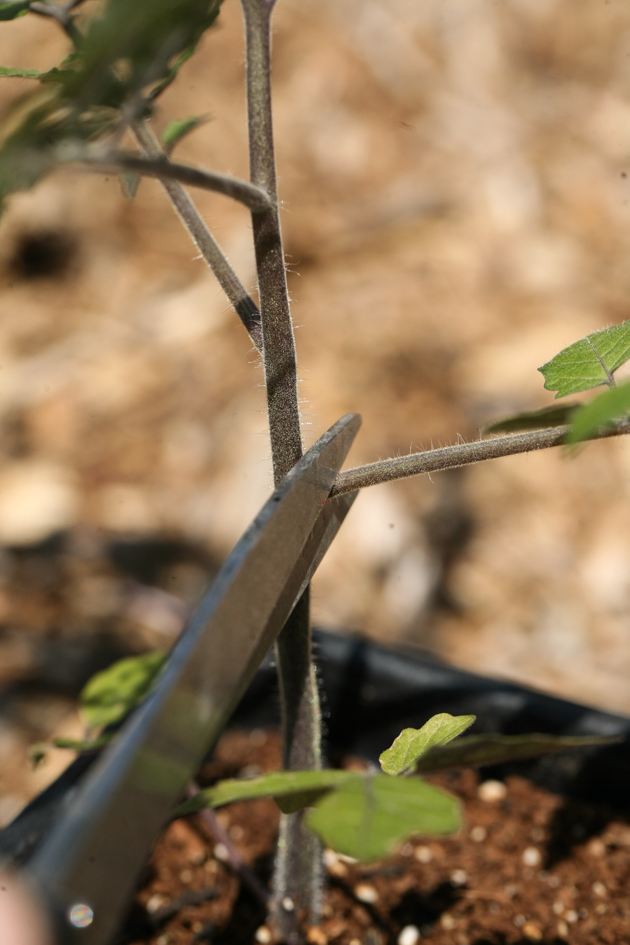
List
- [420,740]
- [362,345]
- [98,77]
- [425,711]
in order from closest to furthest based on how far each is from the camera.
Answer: [98,77], [420,740], [425,711], [362,345]

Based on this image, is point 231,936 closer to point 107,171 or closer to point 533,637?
point 107,171

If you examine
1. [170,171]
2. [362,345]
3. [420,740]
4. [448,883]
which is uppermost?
[170,171]

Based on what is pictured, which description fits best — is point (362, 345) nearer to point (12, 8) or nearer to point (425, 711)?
point (425, 711)

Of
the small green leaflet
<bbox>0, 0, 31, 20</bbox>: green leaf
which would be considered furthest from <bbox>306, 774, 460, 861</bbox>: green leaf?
<bbox>0, 0, 31, 20</bbox>: green leaf

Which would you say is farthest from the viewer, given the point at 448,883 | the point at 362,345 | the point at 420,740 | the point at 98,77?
the point at 362,345

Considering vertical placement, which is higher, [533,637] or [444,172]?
[444,172]

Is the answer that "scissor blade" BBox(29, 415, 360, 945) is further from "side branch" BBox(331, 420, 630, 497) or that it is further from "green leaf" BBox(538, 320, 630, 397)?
"green leaf" BBox(538, 320, 630, 397)

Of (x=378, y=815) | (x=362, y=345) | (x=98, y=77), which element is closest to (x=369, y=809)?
(x=378, y=815)

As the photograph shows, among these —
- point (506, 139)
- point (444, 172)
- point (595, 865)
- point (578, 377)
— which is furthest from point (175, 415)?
point (578, 377)
